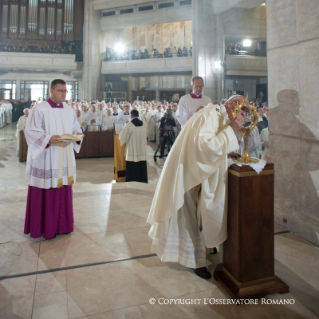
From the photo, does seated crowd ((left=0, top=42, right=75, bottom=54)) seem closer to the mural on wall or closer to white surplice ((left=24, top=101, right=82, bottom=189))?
the mural on wall

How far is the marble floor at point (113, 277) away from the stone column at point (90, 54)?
20.0 meters

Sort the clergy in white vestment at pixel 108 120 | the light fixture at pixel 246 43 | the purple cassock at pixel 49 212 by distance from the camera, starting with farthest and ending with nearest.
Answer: the light fixture at pixel 246 43 < the clergy in white vestment at pixel 108 120 < the purple cassock at pixel 49 212

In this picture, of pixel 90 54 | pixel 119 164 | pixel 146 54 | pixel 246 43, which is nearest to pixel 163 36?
pixel 146 54

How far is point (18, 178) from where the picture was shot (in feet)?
23.4

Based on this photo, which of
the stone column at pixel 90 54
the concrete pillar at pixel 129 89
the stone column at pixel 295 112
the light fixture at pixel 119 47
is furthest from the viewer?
the light fixture at pixel 119 47

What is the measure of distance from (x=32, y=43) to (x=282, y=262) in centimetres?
2579

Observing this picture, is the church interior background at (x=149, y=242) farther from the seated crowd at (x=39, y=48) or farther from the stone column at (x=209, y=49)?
the seated crowd at (x=39, y=48)

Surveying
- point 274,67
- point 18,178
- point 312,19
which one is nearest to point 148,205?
point 274,67

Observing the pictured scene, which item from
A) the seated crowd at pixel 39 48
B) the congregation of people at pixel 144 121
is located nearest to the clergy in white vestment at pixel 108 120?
the congregation of people at pixel 144 121

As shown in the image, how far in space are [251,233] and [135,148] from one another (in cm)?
472

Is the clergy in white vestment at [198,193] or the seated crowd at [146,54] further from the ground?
the seated crowd at [146,54]

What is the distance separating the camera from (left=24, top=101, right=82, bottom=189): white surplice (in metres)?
3.37

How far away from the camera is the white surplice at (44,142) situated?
3373 millimetres

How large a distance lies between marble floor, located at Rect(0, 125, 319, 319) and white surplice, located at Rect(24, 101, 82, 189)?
2.40 feet
